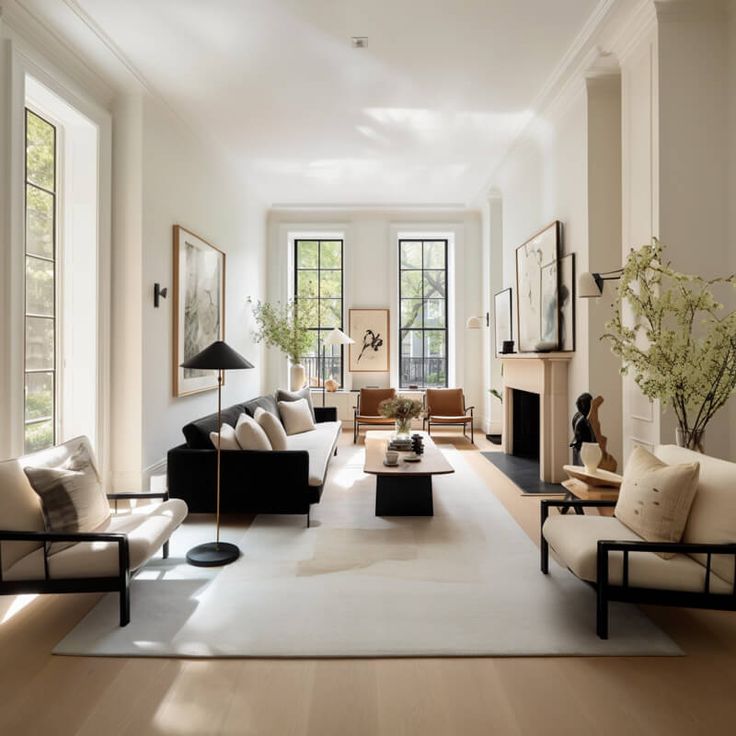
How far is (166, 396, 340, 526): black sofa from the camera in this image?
4.10m

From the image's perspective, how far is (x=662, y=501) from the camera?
264cm

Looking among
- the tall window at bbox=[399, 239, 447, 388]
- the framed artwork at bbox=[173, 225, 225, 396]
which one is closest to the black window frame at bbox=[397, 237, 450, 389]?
the tall window at bbox=[399, 239, 447, 388]

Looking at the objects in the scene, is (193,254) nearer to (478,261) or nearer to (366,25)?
(366,25)

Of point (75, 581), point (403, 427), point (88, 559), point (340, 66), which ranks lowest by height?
point (75, 581)

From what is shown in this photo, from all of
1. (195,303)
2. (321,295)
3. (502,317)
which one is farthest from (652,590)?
(321,295)

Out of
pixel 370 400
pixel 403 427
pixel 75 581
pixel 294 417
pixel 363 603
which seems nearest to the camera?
pixel 75 581

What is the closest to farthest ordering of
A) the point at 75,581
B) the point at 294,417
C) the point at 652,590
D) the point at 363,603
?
the point at 652,590 → the point at 75,581 → the point at 363,603 → the point at 294,417

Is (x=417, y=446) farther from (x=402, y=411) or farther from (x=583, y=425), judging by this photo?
(x=583, y=425)

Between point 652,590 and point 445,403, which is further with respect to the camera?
point 445,403

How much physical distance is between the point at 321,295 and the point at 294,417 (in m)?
3.80

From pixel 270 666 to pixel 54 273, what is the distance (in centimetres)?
360

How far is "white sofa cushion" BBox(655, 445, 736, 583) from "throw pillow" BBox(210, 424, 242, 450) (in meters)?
3.06

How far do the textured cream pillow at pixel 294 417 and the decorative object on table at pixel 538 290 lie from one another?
2.91 metres

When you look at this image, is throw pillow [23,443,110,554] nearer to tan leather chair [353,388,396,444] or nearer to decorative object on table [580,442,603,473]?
decorative object on table [580,442,603,473]
